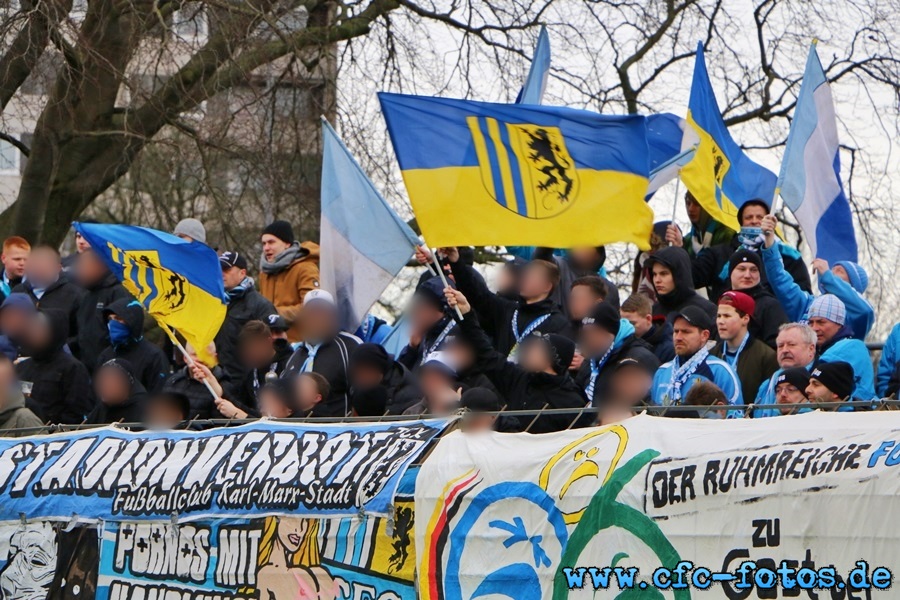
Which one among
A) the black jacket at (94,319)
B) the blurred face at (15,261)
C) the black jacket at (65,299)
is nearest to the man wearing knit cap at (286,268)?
the black jacket at (94,319)

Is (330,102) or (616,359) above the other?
(330,102)

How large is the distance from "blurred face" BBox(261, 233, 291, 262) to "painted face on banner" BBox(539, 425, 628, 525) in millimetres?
5019

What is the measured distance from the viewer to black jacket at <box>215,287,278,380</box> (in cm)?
992

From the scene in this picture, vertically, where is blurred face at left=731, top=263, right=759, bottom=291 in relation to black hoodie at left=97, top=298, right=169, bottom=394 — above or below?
above

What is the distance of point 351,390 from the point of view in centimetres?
877

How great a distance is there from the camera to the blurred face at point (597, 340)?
8281 millimetres

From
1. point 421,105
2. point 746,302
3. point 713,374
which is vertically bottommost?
point 713,374

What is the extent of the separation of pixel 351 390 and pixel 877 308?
12831mm

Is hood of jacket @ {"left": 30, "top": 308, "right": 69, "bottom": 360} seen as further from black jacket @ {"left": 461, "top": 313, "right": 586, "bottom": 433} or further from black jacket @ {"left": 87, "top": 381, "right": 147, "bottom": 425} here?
black jacket @ {"left": 461, "top": 313, "right": 586, "bottom": 433}

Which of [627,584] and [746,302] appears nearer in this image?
[627,584]

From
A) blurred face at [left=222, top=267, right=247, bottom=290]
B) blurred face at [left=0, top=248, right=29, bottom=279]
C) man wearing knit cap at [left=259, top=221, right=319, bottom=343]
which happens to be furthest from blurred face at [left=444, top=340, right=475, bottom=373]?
blurred face at [left=0, top=248, right=29, bottom=279]

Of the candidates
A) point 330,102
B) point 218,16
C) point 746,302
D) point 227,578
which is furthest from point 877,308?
point 227,578

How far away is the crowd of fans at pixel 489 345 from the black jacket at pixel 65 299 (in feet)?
0.05

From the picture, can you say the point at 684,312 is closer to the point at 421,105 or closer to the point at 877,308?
the point at 421,105
